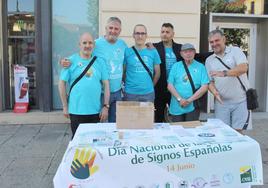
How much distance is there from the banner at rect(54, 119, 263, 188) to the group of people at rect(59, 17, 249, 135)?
84 centimetres

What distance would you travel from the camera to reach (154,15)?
733 centimetres

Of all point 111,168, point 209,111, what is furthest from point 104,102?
point 209,111

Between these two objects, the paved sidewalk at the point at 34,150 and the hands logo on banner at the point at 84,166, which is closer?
the hands logo on banner at the point at 84,166

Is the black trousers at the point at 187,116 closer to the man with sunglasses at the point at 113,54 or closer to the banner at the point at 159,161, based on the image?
the man with sunglasses at the point at 113,54

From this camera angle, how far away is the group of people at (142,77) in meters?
3.82

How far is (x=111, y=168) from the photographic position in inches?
106

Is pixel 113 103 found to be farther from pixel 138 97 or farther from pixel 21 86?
pixel 21 86

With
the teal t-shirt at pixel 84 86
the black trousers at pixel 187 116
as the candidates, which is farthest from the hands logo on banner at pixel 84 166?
→ the black trousers at pixel 187 116

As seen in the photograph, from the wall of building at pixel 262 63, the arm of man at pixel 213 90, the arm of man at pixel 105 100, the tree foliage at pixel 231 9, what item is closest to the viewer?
the arm of man at pixel 105 100

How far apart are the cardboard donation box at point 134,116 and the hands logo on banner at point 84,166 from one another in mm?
596

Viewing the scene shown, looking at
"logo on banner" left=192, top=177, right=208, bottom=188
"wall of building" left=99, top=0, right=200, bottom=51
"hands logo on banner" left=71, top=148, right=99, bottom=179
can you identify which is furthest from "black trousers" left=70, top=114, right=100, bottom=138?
"wall of building" left=99, top=0, right=200, bottom=51

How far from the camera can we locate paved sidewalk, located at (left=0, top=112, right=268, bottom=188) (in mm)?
4340

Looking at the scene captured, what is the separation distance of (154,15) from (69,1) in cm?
186

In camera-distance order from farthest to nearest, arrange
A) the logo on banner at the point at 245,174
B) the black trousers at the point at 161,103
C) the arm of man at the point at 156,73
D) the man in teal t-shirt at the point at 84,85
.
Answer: the black trousers at the point at 161,103, the arm of man at the point at 156,73, the man in teal t-shirt at the point at 84,85, the logo on banner at the point at 245,174
